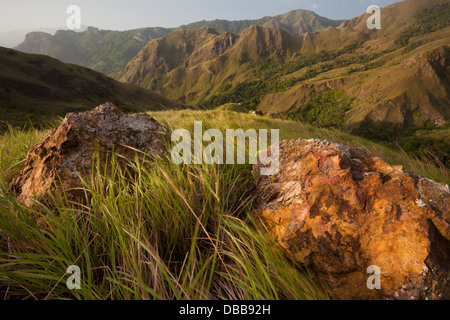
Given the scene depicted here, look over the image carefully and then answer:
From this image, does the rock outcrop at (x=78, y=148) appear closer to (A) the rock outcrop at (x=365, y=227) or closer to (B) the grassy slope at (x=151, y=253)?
(B) the grassy slope at (x=151, y=253)

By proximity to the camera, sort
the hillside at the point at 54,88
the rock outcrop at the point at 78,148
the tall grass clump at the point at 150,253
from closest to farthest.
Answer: the tall grass clump at the point at 150,253 < the rock outcrop at the point at 78,148 < the hillside at the point at 54,88

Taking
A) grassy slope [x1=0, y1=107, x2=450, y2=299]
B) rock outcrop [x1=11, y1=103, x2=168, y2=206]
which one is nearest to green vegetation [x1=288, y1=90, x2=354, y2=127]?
rock outcrop [x1=11, y1=103, x2=168, y2=206]

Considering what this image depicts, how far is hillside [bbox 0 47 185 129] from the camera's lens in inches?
2640

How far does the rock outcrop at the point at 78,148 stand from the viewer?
2.26 metres

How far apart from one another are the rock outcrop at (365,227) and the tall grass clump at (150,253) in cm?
19

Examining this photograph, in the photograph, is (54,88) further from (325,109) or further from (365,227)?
(325,109)

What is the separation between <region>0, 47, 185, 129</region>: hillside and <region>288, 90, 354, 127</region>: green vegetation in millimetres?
105847

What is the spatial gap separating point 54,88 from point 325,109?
161444 mm

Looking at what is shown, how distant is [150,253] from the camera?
133cm

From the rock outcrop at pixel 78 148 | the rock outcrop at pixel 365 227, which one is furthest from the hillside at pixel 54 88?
the rock outcrop at pixel 365 227

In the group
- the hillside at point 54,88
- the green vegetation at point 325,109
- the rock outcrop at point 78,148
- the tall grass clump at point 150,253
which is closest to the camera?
the tall grass clump at point 150,253

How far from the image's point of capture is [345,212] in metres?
1.57
